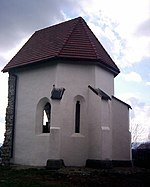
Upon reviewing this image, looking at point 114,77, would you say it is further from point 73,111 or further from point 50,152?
point 50,152

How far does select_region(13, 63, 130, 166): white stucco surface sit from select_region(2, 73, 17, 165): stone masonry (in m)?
0.30

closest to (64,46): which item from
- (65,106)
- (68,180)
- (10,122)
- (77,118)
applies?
(65,106)

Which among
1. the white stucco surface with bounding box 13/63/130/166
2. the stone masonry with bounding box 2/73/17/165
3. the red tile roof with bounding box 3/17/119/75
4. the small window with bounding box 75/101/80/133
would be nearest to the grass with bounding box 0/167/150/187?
the white stucco surface with bounding box 13/63/130/166

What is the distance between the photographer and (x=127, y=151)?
1655cm

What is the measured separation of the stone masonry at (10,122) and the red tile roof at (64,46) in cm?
106

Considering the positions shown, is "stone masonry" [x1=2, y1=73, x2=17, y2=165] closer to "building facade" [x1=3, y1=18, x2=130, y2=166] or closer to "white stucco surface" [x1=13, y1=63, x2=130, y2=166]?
"building facade" [x1=3, y1=18, x2=130, y2=166]

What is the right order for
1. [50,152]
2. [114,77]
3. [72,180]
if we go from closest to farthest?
[72,180], [50,152], [114,77]

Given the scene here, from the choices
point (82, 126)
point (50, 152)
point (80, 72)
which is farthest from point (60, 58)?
point (50, 152)

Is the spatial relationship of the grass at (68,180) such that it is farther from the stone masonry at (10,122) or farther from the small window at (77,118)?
the stone masonry at (10,122)

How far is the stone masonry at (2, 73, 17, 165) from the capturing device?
15875 millimetres

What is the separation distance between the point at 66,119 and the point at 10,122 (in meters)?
3.84

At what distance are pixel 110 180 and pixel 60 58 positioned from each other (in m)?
7.42

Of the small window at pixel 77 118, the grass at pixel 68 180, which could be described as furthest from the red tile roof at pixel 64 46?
the grass at pixel 68 180

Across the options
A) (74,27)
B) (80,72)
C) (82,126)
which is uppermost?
(74,27)
